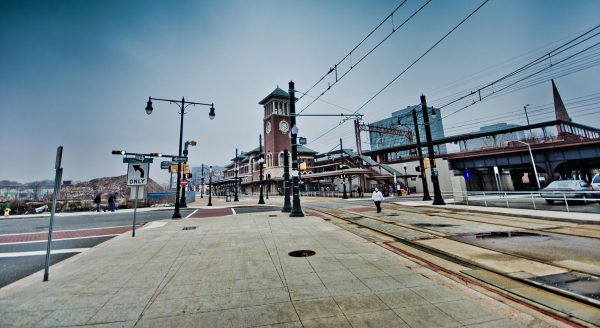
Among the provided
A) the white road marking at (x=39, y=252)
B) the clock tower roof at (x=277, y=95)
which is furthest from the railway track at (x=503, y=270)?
the clock tower roof at (x=277, y=95)

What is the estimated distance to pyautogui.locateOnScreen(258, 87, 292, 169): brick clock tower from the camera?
230 feet

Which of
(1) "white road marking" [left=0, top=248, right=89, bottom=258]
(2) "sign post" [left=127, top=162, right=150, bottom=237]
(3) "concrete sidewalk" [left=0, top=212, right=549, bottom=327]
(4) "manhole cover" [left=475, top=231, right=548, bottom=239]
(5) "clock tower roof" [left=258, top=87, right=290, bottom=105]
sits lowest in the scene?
(4) "manhole cover" [left=475, top=231, right=548, bottom=239]

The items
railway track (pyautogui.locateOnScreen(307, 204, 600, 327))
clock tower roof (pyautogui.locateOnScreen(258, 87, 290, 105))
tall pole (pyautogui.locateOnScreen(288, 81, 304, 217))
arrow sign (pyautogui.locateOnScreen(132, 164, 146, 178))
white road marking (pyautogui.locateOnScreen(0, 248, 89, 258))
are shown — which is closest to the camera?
railway track (pyautogui.locateOnScreen(307, 204, 600, 327))

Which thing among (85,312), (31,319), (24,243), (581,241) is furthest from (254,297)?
(24,243)

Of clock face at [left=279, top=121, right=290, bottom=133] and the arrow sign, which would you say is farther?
clock face at [left=279, top=121, right=290, bottom=133]

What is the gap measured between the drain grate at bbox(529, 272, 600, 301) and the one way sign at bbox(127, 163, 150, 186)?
36.9ft

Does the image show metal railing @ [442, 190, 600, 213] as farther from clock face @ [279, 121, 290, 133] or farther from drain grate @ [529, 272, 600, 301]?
clock face @ [279, 121, 290, 133]

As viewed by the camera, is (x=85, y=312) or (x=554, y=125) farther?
(x=554, y=125)

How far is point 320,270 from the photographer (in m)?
4.79

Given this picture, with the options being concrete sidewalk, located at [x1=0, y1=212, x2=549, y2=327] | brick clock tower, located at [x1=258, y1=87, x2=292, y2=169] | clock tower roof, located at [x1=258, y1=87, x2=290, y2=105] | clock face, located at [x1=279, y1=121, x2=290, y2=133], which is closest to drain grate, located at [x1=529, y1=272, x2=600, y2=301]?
concrete sidewalk, located at [x1=0, y1=212, x2=549, y2=327]

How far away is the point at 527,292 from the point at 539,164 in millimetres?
43419

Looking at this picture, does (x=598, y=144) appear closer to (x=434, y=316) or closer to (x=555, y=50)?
(x=555, y=50)

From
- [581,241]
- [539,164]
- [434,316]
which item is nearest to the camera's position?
[434,316]

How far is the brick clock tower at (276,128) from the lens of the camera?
230 feet
